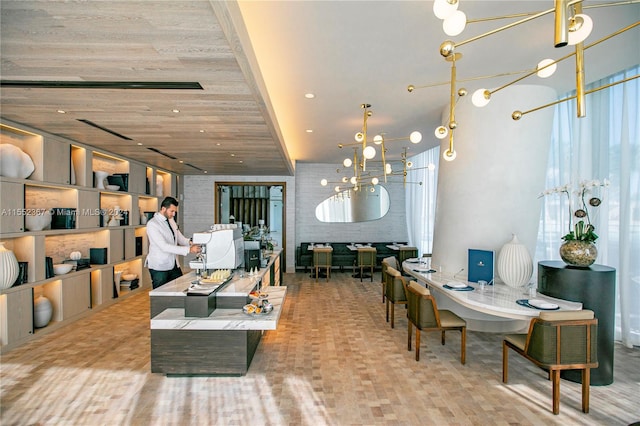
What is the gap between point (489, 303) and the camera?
3.52 m

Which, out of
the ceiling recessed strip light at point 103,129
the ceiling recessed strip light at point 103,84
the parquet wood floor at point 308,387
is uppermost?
the ceiling recessed strip light at point 103,84

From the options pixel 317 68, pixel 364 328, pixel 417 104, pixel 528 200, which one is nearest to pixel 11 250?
pixel 317 68

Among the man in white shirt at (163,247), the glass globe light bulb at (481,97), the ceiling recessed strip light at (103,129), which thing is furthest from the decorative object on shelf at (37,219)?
the glass globe light bulb at (481,97)

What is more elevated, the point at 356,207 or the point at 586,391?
the point at 356,207

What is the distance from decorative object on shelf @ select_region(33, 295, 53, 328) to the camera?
4.65 m

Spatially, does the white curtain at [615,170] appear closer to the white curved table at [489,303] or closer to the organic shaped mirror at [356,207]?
the white curved table at [489,303]

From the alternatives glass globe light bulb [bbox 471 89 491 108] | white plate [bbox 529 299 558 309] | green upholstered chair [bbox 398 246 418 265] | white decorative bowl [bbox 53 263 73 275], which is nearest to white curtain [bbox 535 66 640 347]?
white plate [bbox 529 299 558 309]

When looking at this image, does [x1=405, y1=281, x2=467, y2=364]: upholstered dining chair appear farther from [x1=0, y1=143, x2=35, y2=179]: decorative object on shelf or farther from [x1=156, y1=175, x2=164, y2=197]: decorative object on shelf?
[x1=156, y1=175, x2=164, y2=197]: decorative object on shelf

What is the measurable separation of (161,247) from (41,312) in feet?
6.51

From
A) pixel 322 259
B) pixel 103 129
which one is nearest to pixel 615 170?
pixel 322 259

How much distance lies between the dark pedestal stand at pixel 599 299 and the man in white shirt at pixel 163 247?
403cm

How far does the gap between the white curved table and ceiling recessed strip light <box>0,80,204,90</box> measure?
10.8 ft

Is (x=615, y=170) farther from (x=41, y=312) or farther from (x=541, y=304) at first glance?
(x=41, y=312)

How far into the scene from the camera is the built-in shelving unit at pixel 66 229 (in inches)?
167
